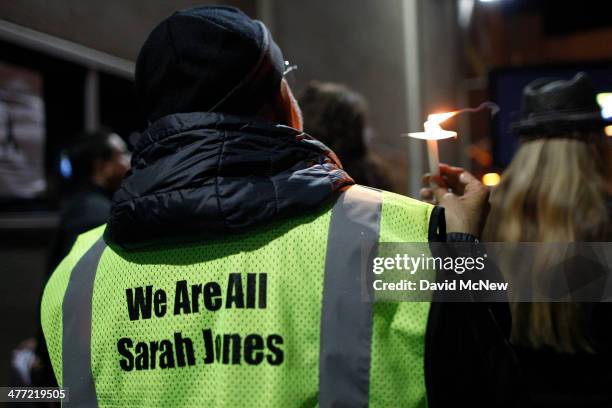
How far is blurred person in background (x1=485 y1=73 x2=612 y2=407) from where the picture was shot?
181 centimetres

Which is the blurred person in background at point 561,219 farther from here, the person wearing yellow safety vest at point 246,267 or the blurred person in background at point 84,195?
the blurred person in background at point 84,195

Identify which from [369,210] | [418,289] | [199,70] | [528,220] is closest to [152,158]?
[199,70]

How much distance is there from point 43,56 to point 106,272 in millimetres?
1278

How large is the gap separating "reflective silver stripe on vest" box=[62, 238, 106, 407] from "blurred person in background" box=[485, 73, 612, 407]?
1.16m

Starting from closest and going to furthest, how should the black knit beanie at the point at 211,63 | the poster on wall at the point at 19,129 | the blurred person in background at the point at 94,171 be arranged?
the black knit beanie at the point at 211,63, the poster on wall at the point at 19,129, the blurred person in background at the point at 94,171

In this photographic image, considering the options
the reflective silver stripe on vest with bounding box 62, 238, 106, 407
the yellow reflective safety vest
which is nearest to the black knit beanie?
the yellow reflective safety vest

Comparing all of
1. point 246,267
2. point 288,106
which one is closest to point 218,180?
point 246,267

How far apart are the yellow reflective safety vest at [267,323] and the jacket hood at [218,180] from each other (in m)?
0.05

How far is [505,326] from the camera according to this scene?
1.18m

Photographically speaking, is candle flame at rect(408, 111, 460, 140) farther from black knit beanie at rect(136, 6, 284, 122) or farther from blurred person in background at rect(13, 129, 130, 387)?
blurred person in background at rect(13, 129, 130, 387)

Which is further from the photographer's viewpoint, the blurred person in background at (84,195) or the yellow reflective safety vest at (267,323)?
the blurred person in background at (84,195)

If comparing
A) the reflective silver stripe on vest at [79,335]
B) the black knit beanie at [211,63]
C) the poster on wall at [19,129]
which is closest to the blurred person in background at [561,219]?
the black knit beanie at [211,63]

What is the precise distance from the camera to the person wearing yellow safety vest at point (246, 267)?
104 cm

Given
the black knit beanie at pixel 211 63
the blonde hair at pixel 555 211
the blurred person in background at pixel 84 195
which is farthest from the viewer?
the blurred person in background at pixel 84 195
